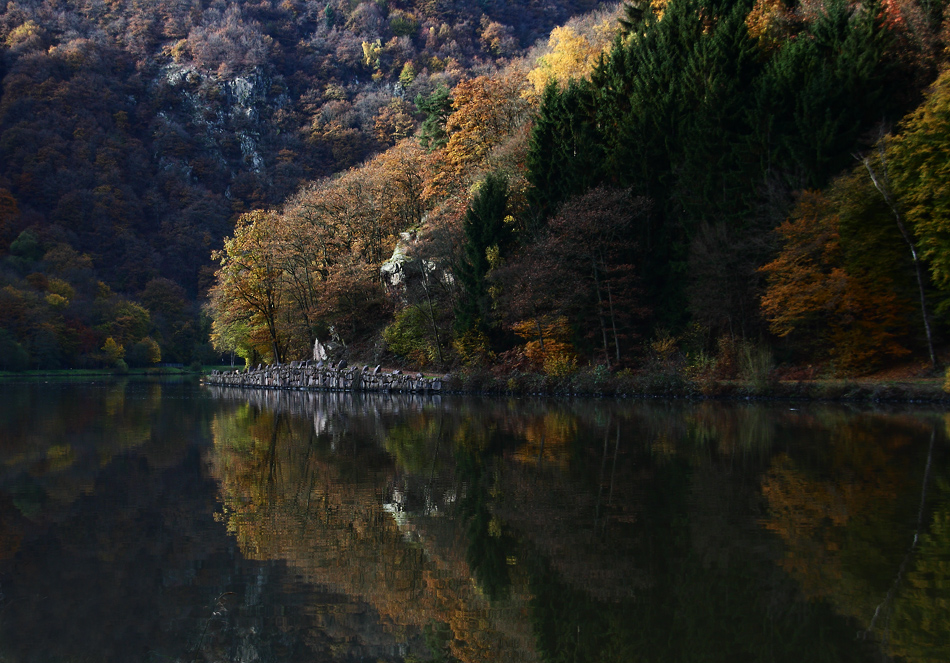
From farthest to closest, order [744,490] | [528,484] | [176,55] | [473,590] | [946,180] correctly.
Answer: [176,55]
[946,180]
[528,484]
[744,490]
[473,590]

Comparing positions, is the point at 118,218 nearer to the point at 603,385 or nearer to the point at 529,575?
the point at 603,385

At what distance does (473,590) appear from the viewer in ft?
18.6

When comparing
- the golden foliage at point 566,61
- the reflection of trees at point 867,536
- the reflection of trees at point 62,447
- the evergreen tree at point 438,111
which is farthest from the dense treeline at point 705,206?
the reflection of trees at point 62,447

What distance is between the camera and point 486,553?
659 cm

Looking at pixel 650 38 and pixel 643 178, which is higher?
pixel 650 38

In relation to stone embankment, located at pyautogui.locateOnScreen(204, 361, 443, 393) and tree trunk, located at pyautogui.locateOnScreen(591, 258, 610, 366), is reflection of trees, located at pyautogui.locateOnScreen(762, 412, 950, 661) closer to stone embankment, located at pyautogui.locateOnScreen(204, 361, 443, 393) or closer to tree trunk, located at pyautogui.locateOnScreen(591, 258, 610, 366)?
tree trunk, located at pyautogui.locateOnScreen(591, 258, 610, 366)

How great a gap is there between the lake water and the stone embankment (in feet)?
70.4

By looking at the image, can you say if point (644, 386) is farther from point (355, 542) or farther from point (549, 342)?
point (355, 542)

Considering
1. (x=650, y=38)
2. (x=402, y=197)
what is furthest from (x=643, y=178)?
(x=402, y=197)

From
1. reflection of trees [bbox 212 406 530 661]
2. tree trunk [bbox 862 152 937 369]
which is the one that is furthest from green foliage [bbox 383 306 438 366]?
reflection of trees [bbox 212 406 530 661]

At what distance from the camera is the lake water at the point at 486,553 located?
15.5ft

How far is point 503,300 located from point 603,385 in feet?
22.0

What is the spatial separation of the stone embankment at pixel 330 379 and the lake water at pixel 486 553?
21.5 m

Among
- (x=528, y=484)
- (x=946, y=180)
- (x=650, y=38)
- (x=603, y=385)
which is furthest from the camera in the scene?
(x=650, y=38)
